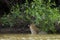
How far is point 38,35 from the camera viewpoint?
46.1ft

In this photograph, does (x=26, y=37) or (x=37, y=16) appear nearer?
(x=26, y=37)

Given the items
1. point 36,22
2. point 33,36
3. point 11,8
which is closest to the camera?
point 33,36

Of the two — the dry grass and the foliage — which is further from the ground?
the foliage

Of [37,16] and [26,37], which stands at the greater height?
[37,16]

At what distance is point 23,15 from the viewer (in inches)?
602

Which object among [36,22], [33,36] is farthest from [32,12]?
[33,36]

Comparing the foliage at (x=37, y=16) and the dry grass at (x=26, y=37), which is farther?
the foliage at (x=37, y=16)

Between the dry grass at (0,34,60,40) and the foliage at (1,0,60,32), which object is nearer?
the dry grass at (0,34,60,40)

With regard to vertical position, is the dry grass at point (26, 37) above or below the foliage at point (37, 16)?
below

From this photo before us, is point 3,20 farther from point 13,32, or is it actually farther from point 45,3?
point 45,3

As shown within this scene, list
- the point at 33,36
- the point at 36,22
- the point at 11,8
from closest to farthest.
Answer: the point at 33,36
the point at 36,22
the point at 11,8

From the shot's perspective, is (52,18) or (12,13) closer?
(52,18)

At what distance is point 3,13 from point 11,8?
1.96ft

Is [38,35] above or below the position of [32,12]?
below
